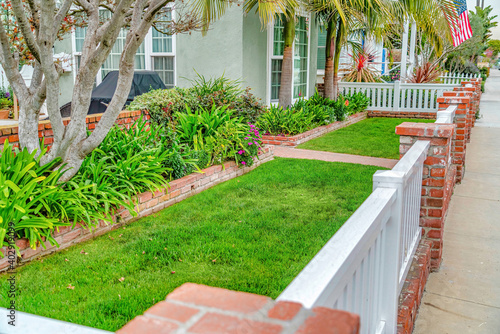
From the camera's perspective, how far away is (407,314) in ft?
11.3

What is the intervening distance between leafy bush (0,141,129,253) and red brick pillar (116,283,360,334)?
3456 mm

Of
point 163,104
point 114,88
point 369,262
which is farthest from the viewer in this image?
point 114,88

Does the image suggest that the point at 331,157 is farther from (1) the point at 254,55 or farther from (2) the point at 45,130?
(2) the point at 45,130

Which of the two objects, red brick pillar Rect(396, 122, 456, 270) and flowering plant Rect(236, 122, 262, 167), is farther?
flowering plant Rect(236, 122, 262, 167)

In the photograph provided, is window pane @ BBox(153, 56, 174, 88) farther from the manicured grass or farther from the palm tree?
the manicured grass

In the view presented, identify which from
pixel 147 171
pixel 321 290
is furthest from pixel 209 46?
pixel 321 290

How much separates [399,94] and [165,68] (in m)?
8.15

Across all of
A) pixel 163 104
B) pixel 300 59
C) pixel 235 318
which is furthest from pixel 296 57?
pixel 235 318

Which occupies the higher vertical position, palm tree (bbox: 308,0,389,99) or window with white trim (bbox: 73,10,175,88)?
palm tree (bbox: 308,0,389,99)

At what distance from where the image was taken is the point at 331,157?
9.52 meters

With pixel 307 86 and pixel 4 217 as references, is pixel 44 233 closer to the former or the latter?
pixel 4 217

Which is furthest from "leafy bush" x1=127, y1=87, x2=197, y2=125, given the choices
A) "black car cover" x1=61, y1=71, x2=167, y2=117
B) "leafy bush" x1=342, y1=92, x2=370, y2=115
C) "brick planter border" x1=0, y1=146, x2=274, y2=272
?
"leafy bush" x1=342, y1=92, x2=370, y2=115

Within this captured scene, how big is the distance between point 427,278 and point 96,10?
170 inches

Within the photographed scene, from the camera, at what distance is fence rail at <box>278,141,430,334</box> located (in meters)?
1.61
